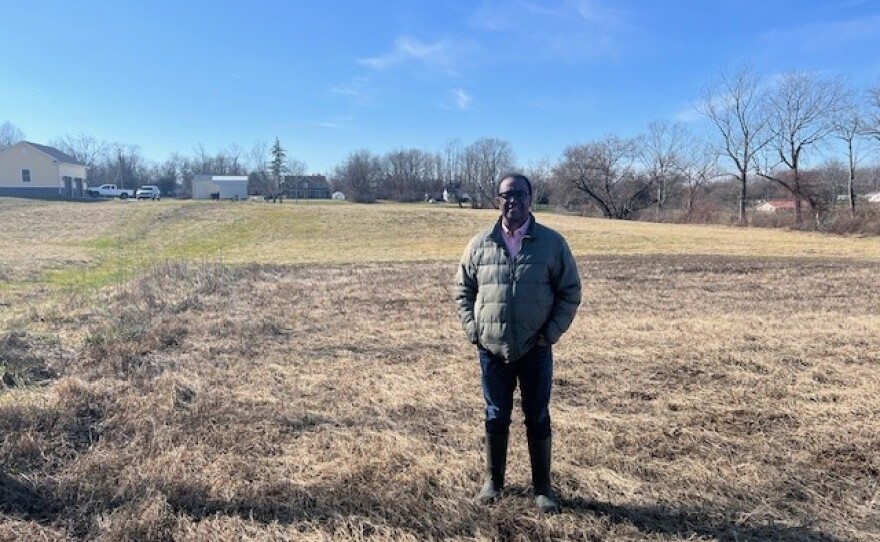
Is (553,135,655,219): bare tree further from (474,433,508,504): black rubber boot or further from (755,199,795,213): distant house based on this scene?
(474,433,508,504): black rubber boot

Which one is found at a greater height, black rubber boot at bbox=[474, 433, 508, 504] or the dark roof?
the dark roof

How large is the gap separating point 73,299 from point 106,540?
28.3ft

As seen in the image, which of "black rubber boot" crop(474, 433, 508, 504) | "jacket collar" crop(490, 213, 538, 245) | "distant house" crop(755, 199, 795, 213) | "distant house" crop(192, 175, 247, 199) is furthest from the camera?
"distant house" crop(192, 175, 247, 199)

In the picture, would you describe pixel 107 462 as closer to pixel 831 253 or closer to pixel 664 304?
pixel 664 304

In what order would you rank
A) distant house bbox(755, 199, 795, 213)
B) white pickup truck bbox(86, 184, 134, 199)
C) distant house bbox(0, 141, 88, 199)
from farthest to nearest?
white pickup truck bbox(86, 184, 134, 199), distant house bbox(0, 141, 88, 199), distant house bbox(755, 199, 795, 213)

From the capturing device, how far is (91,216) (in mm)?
40875

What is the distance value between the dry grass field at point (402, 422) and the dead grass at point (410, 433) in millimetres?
18

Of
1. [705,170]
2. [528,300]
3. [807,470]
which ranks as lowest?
[807,470]

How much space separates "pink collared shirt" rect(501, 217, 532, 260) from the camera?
330 centimetres

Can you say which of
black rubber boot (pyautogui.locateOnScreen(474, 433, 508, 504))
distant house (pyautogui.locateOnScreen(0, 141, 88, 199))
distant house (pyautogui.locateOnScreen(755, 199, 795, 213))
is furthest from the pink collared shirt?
distant house (pyautogui.locateOnScreen(0, 141, 88, 199))

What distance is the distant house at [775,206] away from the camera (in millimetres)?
46200

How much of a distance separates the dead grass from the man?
318 mm

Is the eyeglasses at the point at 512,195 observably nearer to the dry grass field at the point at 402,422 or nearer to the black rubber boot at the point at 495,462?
the black rubber boot at the point at 495,462

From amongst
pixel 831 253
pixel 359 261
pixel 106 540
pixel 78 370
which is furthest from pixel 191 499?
pixel 831 253
